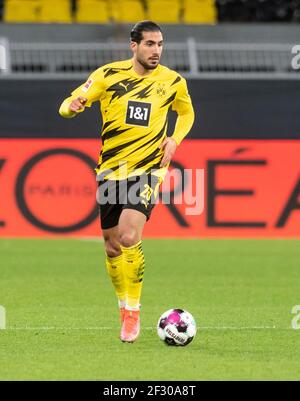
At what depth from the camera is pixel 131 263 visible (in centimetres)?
873

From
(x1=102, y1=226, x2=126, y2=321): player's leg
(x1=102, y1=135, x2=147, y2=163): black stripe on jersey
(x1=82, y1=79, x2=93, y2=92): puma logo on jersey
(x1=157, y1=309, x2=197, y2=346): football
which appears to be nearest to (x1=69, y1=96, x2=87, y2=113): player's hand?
(x1=82, y1=79, x2=93, y2=92): puma logo on jersey

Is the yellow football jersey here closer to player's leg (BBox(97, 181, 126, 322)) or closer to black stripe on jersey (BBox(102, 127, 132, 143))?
black stripe on jersey (BBox(102, 127, 132, 143))

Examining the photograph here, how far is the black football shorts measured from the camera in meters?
8.81

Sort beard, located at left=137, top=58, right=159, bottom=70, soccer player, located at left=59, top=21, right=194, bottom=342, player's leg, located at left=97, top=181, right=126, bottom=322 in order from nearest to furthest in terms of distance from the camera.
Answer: soccer player, located at left=59, top=21, right=194, bottom=342
beard, located at left=137, top=58, right=159, bottom=70
player's leg, located at left=97, top=181, right=126, bottom=322

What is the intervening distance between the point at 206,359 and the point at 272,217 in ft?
33.4

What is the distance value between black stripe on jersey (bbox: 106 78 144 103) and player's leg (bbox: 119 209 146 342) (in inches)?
38.5

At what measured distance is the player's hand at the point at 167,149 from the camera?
8.85m

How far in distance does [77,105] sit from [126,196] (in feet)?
2.71

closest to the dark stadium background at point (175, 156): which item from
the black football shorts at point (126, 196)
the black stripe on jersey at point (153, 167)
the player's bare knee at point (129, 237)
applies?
the black football shorts at point (126, 196)

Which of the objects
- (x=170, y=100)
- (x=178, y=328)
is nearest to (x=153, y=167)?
(x=170, y=100)

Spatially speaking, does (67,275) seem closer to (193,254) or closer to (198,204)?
(193,254)

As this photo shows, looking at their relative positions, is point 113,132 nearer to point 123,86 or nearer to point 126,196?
point 123,86

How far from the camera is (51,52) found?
61.2 ft

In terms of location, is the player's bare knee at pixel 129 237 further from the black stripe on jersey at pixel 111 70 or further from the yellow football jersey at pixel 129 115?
the black stripe on jersey at pixel 111 70
